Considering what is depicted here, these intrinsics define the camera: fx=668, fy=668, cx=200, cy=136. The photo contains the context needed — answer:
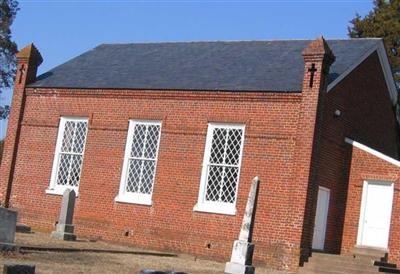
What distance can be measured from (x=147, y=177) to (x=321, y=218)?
6.08 m

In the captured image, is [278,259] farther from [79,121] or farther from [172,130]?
[79,121]

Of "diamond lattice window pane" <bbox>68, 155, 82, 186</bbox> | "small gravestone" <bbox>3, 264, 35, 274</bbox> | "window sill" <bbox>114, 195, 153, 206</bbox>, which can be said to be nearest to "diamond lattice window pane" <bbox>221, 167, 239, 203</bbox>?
"window sill" <bbox>114, 195, 153, 206</bbox>

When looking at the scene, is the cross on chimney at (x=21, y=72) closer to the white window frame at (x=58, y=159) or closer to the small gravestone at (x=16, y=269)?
the white window frame at (x=58, y=159)

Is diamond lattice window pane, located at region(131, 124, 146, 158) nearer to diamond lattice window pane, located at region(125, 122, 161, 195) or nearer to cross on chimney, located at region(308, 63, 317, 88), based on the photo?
diamond lattice window pane, located at region(125, 122, 161, 195)

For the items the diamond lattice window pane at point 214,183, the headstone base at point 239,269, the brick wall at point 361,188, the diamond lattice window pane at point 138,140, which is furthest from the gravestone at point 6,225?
the brick wall at point 361,188

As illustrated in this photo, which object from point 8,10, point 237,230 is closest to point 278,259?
point 237,230

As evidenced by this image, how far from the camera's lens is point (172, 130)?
22.8 meters

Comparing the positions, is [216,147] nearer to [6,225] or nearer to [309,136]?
[309,136]

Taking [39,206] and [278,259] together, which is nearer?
[278,259]

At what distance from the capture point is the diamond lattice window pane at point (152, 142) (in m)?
23.2

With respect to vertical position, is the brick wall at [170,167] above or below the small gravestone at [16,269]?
above

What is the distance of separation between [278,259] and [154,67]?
9.40m

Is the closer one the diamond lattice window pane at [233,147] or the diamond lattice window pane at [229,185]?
the diamond lattice window pane at [229,185]

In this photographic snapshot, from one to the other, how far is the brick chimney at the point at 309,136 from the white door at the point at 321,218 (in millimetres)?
987
